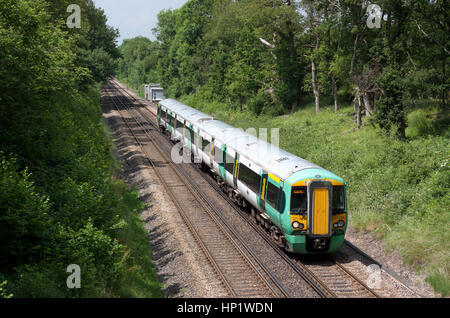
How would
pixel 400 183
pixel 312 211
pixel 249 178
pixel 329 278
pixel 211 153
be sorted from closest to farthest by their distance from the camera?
pixel 329 278 < pixel 312 211 < pixel 249 178 < pixel 400 183 < pixel 211 153

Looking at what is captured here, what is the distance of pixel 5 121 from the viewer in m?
13.4

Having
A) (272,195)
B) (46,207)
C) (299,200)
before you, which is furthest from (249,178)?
(46,207)

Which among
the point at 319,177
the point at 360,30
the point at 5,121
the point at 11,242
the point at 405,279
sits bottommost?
the point at 405,279

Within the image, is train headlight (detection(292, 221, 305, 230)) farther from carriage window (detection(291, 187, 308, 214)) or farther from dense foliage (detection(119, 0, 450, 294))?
dense foliage (detection(119, 0, 450, 294))

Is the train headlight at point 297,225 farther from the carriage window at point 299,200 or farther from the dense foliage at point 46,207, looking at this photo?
the dense foliage at point 46,207

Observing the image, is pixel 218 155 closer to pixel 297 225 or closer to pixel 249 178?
pixel 249 178

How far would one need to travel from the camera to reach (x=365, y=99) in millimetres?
28656

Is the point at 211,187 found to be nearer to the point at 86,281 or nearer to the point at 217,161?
the point at 217,161

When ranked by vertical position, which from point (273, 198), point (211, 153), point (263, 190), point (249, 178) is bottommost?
point (273, 198)

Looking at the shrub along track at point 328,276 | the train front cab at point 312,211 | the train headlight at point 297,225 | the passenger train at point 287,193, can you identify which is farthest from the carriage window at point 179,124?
the train headlight at point 297,225

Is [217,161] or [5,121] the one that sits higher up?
[5,121]

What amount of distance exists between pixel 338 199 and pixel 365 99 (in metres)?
16.8
